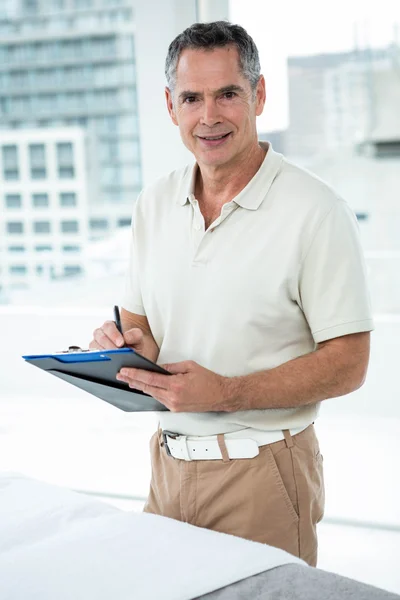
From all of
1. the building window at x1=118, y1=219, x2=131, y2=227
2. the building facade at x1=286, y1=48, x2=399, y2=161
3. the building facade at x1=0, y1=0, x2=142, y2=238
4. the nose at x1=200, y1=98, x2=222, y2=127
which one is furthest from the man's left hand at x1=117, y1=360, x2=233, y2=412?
the building window at x1=118, y1=219, x2=131, y2=227

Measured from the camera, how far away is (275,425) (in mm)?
1575

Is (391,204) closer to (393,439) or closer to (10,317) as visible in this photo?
(393,439)

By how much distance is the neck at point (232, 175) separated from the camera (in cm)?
164

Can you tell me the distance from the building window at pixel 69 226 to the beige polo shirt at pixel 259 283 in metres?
3.07

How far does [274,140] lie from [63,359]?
105 inches

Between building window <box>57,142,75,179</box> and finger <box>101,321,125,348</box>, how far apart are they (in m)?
3.25

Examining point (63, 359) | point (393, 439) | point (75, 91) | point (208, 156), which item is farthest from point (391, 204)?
point (63, 359)

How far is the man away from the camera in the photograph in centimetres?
150

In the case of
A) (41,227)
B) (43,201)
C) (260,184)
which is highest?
(260,184)

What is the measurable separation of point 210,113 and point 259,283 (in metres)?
0.33

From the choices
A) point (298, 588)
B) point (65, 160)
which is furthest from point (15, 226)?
point (298, 588)

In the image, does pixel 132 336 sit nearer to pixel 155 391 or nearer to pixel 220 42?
pixel 155 391

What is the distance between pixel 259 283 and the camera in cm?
154

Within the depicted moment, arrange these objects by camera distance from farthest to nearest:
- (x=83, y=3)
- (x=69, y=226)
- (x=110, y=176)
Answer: (x=69, y=226) < (x=110, y=176) < (x=83, y=3)
